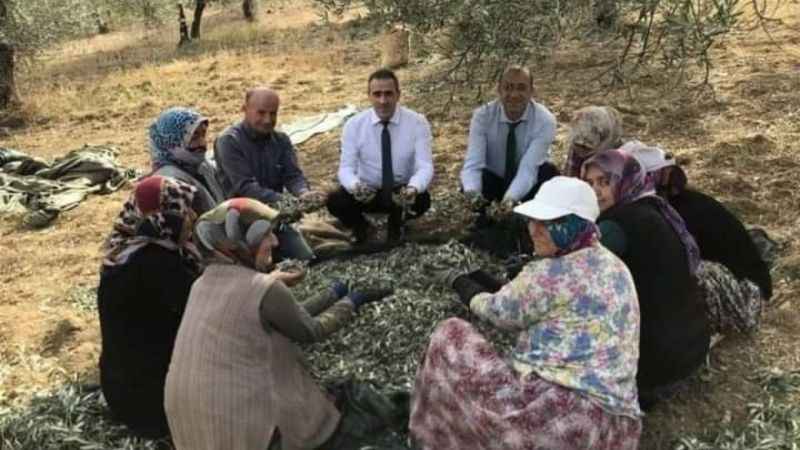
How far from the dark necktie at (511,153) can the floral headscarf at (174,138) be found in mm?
2102

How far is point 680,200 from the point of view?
4.16 meters

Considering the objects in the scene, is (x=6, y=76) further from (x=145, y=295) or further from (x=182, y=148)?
(x=145, y=295)

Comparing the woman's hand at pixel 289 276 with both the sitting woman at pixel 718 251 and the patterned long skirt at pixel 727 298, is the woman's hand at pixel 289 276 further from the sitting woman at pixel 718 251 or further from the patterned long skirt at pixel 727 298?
the patterned long skirt at pixel 727 298

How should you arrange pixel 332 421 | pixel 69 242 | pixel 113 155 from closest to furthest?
pixel 332 421
pixel 69 242
pixel 113 155

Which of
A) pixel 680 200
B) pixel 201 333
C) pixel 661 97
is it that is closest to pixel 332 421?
pixel 201 333

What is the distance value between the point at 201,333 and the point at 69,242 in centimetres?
449

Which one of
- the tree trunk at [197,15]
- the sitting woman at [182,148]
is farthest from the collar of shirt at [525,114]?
the tree trunk at [197,15]

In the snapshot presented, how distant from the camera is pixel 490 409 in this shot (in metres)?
2.89

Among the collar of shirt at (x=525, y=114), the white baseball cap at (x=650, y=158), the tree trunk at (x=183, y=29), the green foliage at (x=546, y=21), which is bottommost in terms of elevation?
the tree trunk at (x=183, y=29)

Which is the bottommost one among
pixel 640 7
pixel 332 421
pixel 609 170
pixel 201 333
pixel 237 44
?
pixel 237 44

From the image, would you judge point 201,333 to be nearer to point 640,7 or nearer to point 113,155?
point 640,7

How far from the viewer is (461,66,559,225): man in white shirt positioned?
525cm

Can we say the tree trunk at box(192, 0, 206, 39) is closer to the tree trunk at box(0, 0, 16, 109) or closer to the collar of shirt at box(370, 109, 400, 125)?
the tree trunk at box(0, 0, 16, 109)

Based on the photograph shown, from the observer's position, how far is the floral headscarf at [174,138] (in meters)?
4.38
